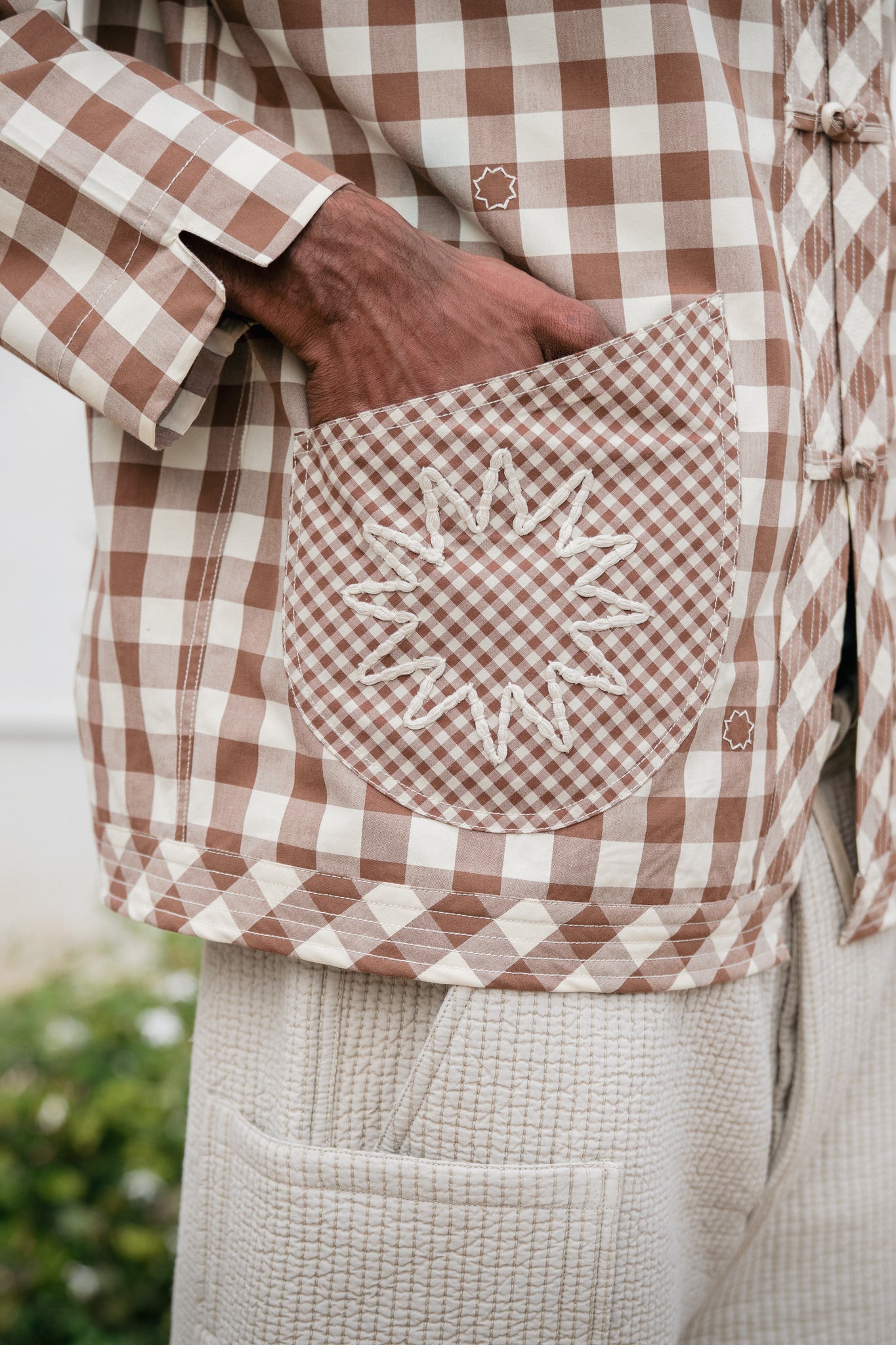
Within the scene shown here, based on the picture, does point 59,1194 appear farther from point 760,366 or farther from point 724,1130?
point 760,366

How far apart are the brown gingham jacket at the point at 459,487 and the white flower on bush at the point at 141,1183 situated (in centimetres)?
131

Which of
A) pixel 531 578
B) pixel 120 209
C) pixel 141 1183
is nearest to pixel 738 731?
pixel 531 578

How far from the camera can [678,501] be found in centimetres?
69

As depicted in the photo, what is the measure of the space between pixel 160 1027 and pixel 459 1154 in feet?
4.72

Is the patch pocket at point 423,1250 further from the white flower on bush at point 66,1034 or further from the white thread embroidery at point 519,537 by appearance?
the white flower on bush at point 66,1034

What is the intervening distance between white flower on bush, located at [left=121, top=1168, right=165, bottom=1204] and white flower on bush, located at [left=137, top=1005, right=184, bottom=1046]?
0.75ft

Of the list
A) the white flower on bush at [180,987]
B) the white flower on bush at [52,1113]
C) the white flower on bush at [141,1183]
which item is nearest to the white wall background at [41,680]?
the white flower on bush at [180,987]

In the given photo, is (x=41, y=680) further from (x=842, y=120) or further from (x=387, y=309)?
(x=842, y=120)

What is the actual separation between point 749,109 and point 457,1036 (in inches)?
27.1

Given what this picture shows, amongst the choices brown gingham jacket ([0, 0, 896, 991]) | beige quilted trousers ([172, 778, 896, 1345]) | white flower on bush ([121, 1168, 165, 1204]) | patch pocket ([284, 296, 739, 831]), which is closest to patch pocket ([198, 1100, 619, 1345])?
beige quilted trousers ([172, 778, 896, 1345])

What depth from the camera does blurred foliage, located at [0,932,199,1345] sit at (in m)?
1.72

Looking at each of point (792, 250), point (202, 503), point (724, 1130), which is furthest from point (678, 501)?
point (724, 1130)

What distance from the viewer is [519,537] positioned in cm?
68

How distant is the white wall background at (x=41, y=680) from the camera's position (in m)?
2.26
